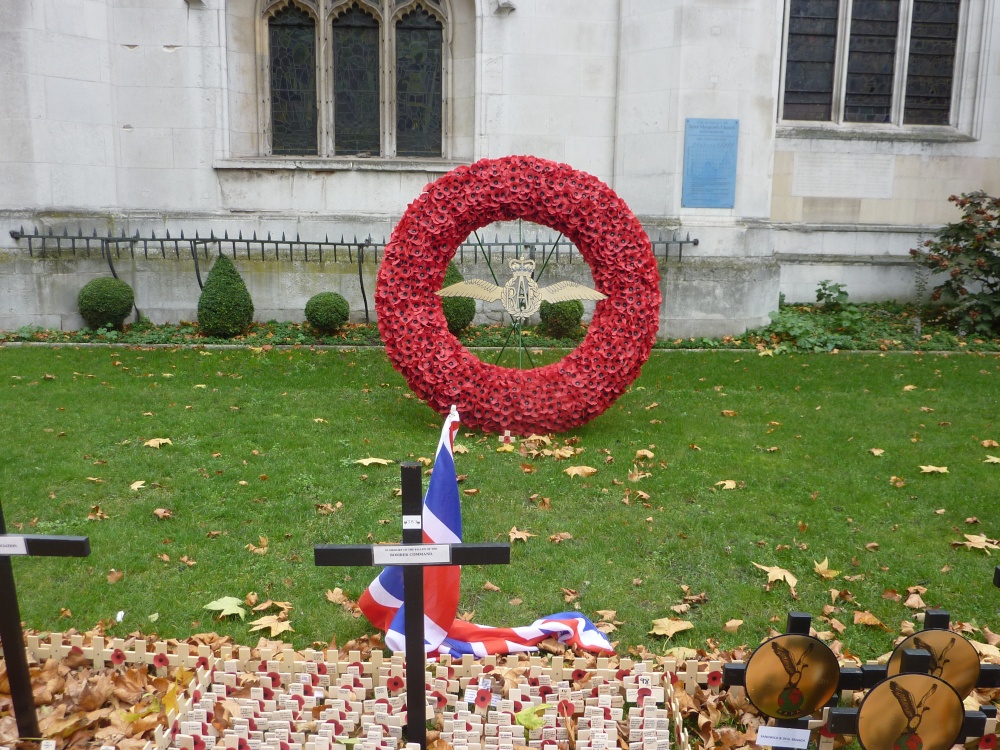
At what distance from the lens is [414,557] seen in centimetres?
279

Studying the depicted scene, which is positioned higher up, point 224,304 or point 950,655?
point 224,304

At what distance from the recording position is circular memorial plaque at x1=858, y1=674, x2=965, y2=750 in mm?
2670

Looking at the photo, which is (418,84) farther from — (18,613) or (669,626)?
(18,613)

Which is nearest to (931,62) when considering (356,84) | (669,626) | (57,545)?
(356,84)

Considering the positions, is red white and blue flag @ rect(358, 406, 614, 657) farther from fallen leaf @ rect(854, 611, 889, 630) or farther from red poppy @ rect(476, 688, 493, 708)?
fallen leaf @ rect(854, 611, 889, 630)

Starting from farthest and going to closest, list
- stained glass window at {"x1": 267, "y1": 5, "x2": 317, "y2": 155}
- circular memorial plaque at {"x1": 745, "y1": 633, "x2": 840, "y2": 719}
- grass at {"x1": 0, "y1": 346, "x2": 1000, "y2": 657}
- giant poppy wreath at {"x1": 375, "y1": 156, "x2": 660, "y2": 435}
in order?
1. stained glass window at {"x1": 267, "y1": 5, "x2": 317, "y2": 155}
2. giant poppy wreath at {"x1": 375, "y1": 156, "x2": 660, "y2": 435}
3. grass at {"x1": 0, "y1": 346, "x2": 1000, "y2": 657}
4. circular memorial plaque at {"x1": 745, "y1": 633, "x2": 840, "y2": 719}

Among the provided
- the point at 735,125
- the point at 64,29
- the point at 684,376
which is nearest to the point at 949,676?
the point at 684,376

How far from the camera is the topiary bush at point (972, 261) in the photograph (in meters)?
12.6

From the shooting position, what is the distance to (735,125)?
1230 centimetres

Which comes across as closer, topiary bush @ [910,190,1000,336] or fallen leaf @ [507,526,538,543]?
fallen leaf @ [507,526,538,543]

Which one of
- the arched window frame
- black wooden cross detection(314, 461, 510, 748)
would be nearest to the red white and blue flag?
black wooden cross detection(314, 461, 510, 748)

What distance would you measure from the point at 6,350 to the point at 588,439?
7772 mm

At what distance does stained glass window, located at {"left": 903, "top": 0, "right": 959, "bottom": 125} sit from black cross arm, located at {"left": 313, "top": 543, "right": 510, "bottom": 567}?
49.8ft

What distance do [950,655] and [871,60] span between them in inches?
568
